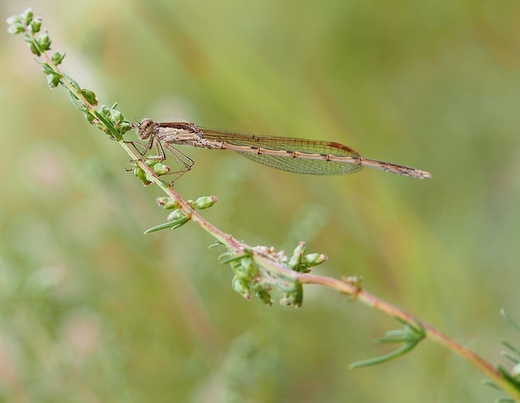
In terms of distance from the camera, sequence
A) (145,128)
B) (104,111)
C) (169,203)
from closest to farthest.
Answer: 1. (169,203)
2. (104,111)
3. (145,128)

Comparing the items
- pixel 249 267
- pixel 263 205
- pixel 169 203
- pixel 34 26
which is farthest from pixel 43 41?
pixel 263 205

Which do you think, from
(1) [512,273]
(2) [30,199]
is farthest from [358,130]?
(2) [30,199]

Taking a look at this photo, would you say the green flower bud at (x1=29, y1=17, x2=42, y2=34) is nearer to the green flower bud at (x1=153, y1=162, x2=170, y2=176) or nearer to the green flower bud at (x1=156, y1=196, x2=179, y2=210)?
the green flower bud at (x1=153, y1=162, x2=170, y2=176)

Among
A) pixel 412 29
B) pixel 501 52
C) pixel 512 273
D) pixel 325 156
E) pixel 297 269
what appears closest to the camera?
pixel 297 269

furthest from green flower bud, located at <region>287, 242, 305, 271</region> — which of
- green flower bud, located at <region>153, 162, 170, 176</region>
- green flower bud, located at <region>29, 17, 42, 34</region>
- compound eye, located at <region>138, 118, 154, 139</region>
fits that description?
compound eye, located at <region>138, 118, 154, 139</region>

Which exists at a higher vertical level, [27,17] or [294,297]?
[27,17]

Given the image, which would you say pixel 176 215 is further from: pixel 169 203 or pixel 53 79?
pixel 53 79

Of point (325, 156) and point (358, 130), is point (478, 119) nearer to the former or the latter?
point (358, 130)

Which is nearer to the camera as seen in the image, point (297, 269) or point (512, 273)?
point (297, 269)
